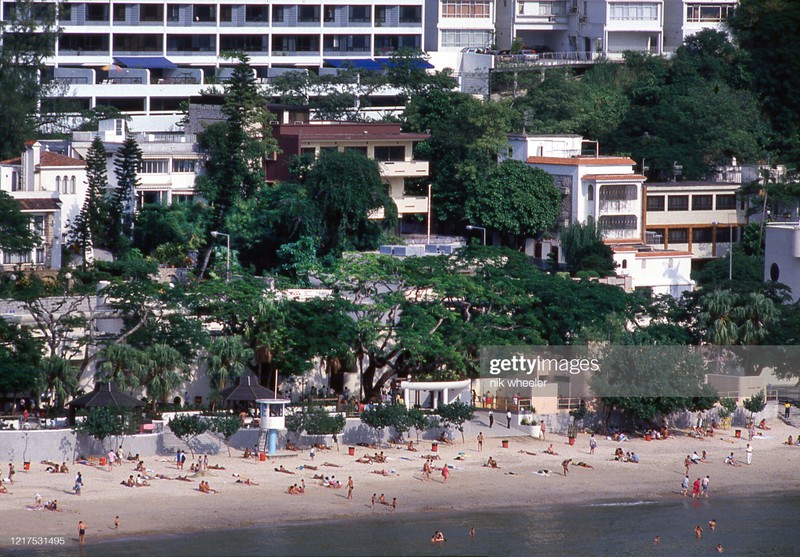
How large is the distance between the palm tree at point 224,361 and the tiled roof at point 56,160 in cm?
1570

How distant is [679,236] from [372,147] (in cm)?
1305

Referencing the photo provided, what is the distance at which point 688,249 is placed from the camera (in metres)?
72.6

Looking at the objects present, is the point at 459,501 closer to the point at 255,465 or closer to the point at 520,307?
the point at 255,465

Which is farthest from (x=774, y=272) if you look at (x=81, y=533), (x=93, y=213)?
(x=81, y=533)

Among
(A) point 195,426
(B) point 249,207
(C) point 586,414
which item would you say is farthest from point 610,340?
(B) point 249,207

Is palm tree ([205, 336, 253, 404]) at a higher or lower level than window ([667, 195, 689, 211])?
lower

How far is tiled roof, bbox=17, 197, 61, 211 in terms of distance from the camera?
2360 inches

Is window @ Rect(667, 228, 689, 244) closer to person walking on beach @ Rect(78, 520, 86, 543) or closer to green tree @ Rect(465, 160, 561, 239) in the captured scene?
green tree @ Rect(465, 160, 561, 239)

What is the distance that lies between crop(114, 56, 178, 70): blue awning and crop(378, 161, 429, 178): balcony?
1907 centimetres

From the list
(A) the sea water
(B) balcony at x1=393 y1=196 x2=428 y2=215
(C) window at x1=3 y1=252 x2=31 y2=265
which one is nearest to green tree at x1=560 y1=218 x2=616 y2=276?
(B) balcony at x1=393 y1=196 x2=428 y2=215

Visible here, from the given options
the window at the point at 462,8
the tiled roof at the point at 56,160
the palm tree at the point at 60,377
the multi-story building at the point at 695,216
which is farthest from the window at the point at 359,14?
the palm tree at the point at 60,377

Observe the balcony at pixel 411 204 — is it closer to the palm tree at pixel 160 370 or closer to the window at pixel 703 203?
the window at pixel 703 203

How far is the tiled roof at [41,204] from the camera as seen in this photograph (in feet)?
197

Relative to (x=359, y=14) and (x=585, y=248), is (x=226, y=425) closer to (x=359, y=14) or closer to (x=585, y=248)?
(x=585, y=248)
